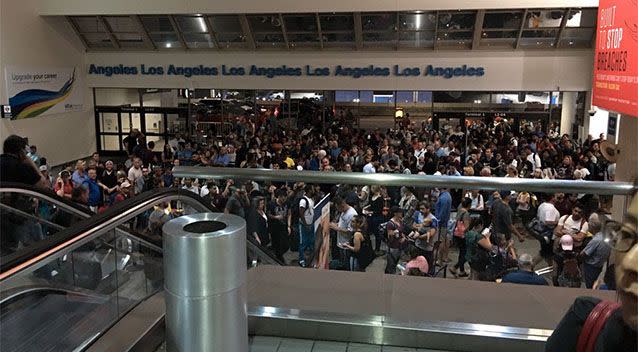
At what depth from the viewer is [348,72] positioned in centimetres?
1861

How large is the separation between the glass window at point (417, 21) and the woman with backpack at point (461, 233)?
46.6 ft

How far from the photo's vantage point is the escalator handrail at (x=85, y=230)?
88.1 inches

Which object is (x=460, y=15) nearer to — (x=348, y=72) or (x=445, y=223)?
(x=348, y=72)

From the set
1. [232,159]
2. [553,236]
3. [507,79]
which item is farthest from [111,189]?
[507,79]

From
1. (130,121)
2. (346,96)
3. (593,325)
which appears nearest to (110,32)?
(130,121)

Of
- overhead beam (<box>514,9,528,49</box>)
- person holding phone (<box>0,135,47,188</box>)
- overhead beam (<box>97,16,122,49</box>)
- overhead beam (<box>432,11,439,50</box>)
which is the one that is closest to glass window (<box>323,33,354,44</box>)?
overhead beam (<box>432,11,439,50</box>)

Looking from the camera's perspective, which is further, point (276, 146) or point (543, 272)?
point (276, 146)

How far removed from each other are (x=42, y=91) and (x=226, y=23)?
6377 mm

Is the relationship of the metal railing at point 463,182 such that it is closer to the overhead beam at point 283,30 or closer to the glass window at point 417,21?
the glass window at point 417,21

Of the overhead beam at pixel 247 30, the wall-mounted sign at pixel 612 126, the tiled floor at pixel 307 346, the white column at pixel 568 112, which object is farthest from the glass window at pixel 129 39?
the tiled floor at pixel 307 346

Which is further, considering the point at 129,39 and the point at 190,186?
the point at 129,39

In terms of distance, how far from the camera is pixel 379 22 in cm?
1766

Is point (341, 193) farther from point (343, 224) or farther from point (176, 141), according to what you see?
point (176, 141)

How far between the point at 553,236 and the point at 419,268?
3.58 feet
